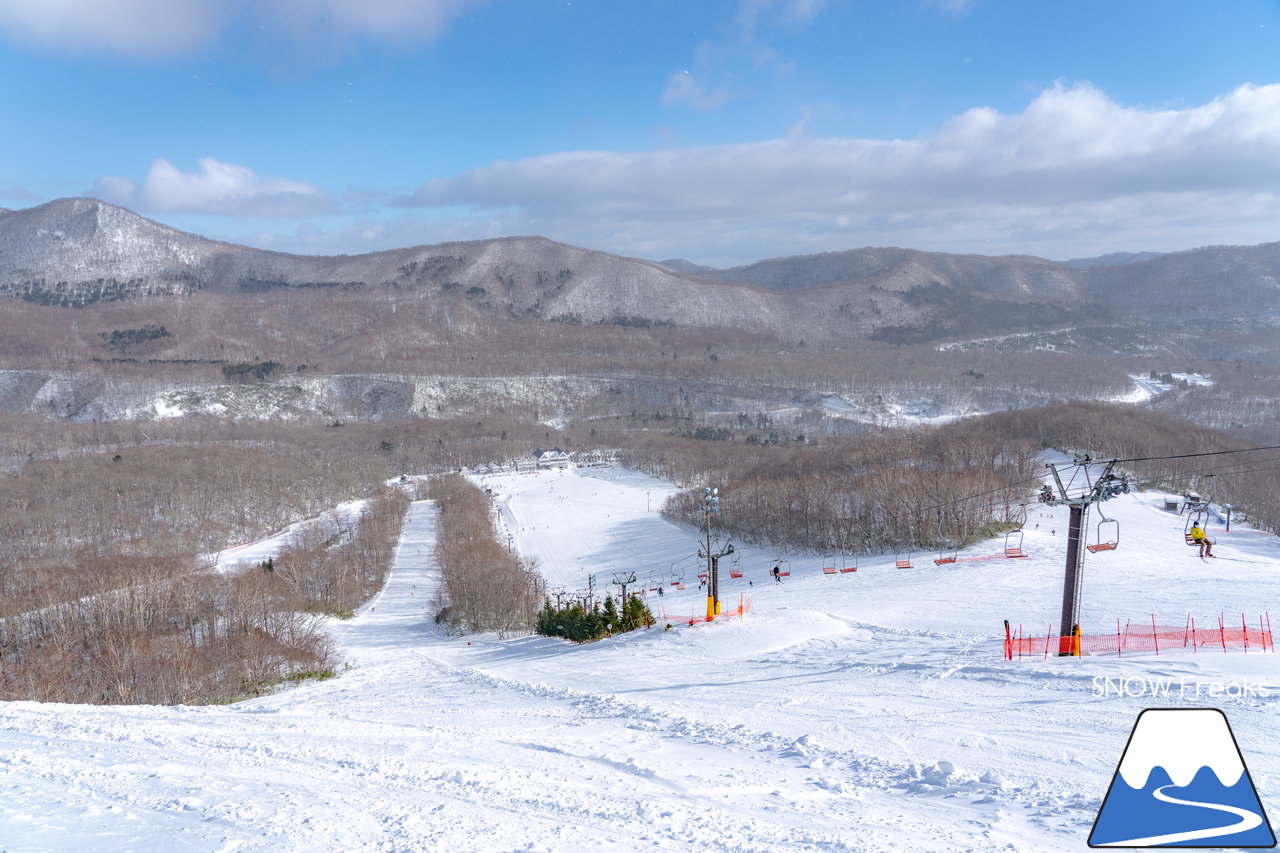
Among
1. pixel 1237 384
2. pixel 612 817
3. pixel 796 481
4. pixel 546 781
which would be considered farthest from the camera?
pixel 1237 384

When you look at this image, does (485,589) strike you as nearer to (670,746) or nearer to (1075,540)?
(670,746)

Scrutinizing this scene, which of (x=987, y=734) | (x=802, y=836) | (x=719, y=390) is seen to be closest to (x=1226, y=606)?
(x=987, y=734)

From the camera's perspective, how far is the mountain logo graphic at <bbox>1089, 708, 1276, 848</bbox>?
20.5 feet

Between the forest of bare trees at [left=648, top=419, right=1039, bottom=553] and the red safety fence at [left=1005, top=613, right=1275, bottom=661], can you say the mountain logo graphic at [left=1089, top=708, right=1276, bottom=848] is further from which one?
the forest of bare trees at [left=648, top=419, right=1039, bottom=553]

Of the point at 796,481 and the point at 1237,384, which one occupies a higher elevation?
the point at 1237,384

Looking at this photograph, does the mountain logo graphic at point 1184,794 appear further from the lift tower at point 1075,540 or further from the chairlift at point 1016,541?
the chairlift at point 1016,541

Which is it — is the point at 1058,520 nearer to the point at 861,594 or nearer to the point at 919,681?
the point at 861,594

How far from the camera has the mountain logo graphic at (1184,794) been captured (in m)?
6.26

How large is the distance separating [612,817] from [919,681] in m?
9.62

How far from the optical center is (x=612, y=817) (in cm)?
906

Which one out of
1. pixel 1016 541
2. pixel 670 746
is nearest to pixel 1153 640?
pixel 670 746

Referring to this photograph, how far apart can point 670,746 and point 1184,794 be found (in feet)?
25.0

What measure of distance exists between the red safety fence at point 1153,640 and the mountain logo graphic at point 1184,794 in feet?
37.8

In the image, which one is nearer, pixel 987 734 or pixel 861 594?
pixel 987 734
